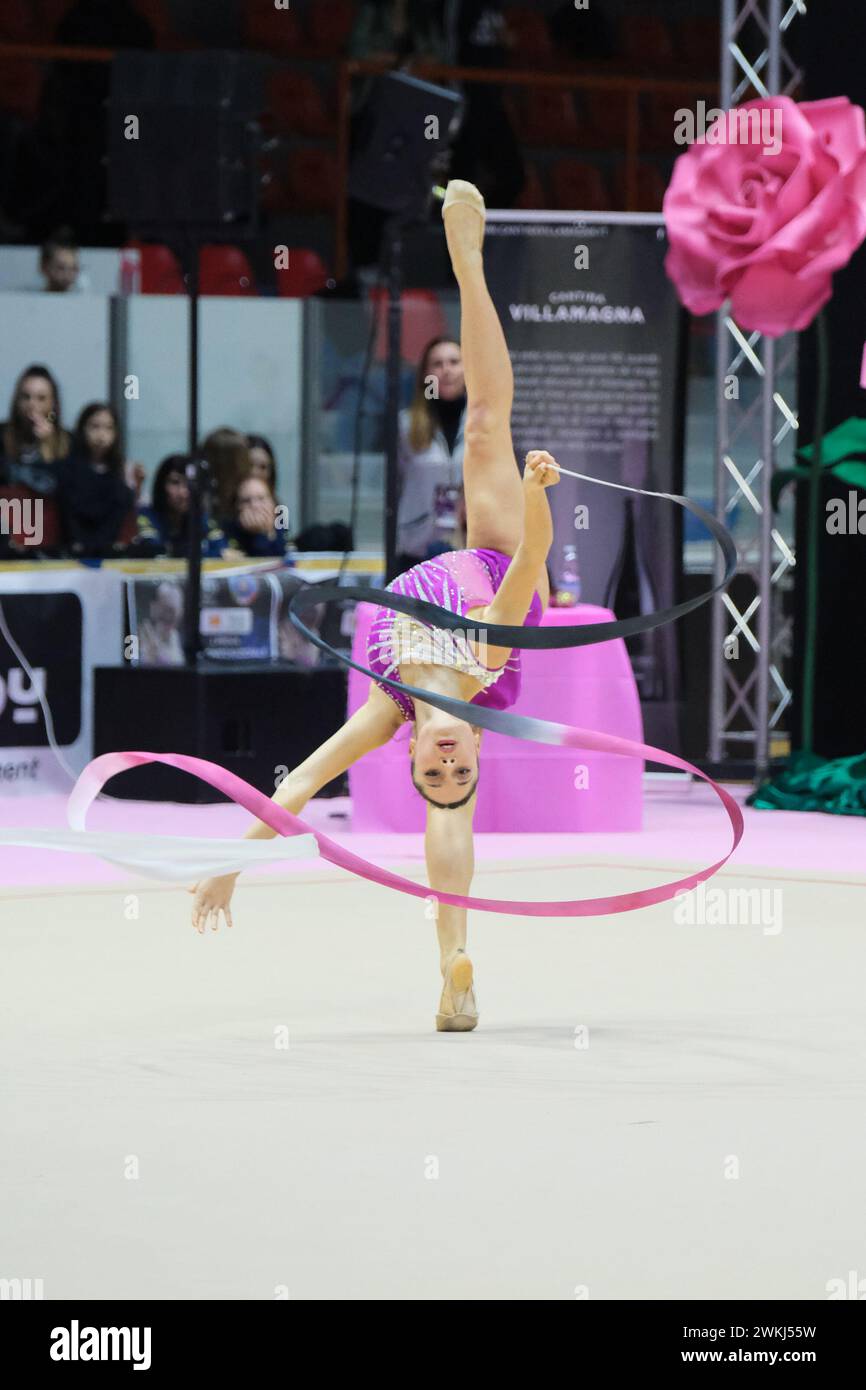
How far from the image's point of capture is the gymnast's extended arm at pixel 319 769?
4480 millimetres

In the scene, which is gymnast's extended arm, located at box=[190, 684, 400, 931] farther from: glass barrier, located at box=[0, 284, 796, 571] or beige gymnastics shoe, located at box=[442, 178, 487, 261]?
glass barrier, located at box=[0, 284, 796, 571]

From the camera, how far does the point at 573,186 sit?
41.8ft

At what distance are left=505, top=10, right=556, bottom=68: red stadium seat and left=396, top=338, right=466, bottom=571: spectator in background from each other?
439cm

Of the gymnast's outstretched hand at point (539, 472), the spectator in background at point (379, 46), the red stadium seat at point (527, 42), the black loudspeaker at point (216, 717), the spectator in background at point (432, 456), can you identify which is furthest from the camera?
the red stadium seat at point (527, 42)

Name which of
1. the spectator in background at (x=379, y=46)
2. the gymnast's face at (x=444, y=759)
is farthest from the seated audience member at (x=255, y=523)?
the gymnast's face at (x=444, y=759)

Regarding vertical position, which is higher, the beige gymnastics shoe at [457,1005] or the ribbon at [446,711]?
the ribbon at [446,711]

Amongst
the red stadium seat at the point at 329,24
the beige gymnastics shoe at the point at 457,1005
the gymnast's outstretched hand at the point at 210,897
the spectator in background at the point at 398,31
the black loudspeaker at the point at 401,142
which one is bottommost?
the beige gymnastics shoe at the point at 457,1005

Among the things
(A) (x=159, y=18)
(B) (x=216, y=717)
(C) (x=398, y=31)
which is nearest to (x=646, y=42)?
(C) (x=398, y=31)

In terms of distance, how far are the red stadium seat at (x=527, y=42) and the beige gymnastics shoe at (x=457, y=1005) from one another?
31.3 ft

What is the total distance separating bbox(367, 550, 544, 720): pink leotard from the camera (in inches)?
183

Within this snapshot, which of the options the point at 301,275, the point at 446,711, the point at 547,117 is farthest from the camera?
the point at 547,117

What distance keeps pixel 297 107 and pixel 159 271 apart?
1.76 m

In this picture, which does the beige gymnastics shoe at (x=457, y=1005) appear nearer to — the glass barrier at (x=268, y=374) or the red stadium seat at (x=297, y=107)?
the glass barrier at (x=268, y=374)

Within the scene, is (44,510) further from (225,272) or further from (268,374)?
(225,272)
